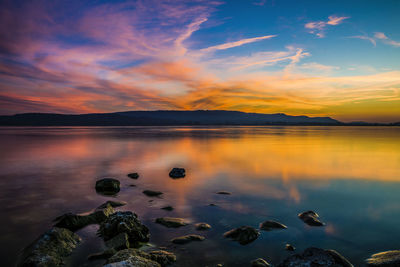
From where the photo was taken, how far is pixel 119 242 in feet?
19.3

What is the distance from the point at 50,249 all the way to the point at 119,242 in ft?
4.83

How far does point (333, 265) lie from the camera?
15.7 ft

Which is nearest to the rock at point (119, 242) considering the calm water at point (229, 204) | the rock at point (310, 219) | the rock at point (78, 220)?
the calm water at point (229, 204)

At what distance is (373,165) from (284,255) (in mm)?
17870

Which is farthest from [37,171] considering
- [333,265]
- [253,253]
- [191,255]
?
[333,265]

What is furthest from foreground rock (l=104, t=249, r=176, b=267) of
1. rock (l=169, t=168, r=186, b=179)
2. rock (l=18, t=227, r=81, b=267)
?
rock (l=169, t=168, r=186, b=179)

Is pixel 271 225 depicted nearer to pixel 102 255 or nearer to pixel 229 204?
pixel 229 204

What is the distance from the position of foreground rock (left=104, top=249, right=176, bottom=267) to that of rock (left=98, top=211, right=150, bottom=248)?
0.93 meters

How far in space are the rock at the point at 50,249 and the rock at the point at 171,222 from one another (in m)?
2.32

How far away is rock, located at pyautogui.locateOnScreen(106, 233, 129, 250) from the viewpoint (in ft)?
18.9

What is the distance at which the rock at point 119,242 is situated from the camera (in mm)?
5766

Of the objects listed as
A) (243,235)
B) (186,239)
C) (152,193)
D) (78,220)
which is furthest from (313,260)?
(152,193)

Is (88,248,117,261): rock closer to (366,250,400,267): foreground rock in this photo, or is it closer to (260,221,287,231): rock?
(260,221,287,231): rock

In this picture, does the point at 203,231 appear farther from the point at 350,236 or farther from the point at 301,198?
the point at 301,198
